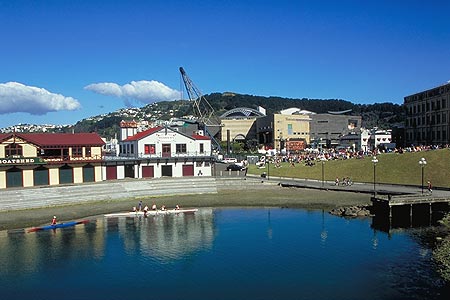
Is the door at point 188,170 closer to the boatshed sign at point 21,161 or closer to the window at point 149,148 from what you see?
the window at point 149,148

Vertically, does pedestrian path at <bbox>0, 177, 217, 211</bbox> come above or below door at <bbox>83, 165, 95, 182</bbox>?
below

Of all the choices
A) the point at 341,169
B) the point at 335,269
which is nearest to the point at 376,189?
the point at 341,169

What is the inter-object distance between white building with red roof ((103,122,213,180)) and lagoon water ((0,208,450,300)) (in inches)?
943

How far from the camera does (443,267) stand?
34844mm

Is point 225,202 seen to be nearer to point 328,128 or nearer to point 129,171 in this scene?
point 129,171

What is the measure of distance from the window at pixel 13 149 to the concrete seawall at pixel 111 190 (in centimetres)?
752

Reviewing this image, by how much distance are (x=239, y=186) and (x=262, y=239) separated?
27.4 metres

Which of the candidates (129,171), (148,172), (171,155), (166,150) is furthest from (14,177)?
(171,155)

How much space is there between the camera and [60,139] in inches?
2864

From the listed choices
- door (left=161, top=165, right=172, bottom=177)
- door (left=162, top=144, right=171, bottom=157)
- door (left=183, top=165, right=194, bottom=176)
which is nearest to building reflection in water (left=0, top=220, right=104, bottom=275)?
door (left=161, top=165, right=172, bottom=177)

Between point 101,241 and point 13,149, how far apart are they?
104 ft

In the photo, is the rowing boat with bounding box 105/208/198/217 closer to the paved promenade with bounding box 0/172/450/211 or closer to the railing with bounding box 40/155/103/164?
the paved promenade with bounding box 0/172/450/211

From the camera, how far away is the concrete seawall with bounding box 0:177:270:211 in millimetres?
59388

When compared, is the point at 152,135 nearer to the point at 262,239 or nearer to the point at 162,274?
the point at 262,239
